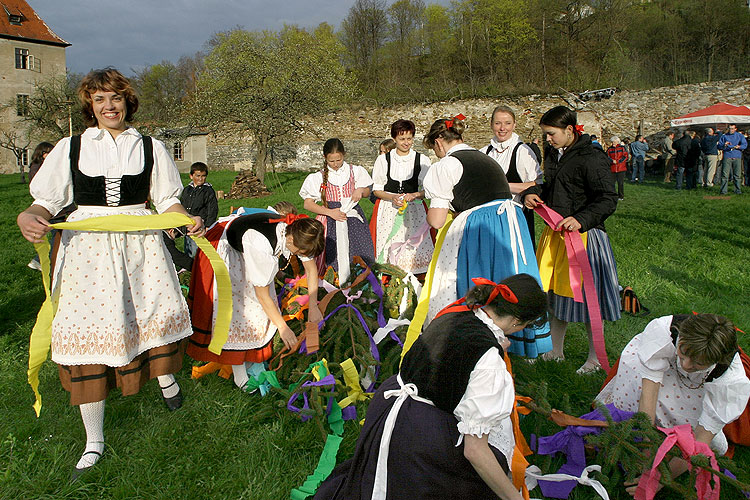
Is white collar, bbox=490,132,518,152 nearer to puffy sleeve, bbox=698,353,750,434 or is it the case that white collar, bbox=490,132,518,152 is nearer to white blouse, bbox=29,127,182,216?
puffy sleeve, bbox=698,353,750,434

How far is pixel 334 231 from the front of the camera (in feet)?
16.3

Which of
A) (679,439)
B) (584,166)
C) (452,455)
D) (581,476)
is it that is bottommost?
(581,476)

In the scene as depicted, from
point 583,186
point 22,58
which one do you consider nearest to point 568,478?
point 583,186

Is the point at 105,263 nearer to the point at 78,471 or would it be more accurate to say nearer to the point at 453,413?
the point at 78,471

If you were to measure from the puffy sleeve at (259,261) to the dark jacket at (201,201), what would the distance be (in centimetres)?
414

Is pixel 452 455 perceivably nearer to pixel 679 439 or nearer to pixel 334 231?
pixel 679 439

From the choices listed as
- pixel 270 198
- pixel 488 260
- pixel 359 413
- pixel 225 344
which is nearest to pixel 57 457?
pixel 225 344

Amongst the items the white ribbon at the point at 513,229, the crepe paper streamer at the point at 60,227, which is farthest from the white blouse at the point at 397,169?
the crepe paper streamer at the point at 60,227

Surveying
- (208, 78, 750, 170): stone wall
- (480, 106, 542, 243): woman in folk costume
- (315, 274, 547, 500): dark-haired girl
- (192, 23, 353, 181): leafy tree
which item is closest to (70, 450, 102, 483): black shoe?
(315, 274, 547, 500): dark-haired girl

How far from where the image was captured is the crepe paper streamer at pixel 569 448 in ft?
7.94

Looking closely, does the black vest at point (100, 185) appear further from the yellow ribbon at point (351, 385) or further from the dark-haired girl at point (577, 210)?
the dark-haired girl at point (577, 210)

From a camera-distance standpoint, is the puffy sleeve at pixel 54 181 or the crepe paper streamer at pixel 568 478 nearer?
the crepe paper streamer at pixel 568 478

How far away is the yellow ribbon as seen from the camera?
10.1 ft

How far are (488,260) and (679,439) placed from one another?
51.7 inches
